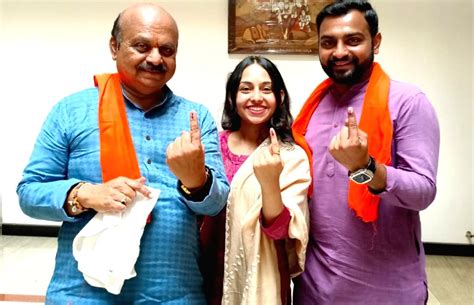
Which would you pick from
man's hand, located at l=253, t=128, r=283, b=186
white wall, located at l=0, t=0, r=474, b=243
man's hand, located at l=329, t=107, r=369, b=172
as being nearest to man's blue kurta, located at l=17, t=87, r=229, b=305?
man's hand, located at l=253, t=128, r=283, b=186

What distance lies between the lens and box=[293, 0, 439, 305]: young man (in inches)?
44.6

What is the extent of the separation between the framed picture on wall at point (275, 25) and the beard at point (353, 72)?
2045 millimetres

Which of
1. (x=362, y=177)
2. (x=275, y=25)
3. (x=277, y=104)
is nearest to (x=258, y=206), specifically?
(x=362, y=177)

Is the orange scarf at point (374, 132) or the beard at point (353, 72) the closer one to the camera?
the orange scarf at point (374, 132)

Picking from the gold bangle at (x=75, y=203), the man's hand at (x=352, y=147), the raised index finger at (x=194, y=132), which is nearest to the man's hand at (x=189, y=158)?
the raised index finger at (x=194, y=132)

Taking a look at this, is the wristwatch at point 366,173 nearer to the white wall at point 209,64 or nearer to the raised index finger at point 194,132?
the raised index finger at point 194,132

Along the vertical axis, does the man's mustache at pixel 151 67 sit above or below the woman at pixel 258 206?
above

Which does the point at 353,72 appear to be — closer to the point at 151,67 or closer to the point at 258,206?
the point at 258,206

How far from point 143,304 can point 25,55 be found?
320cm

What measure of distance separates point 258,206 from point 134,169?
39 cm

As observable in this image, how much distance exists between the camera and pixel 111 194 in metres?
0.96

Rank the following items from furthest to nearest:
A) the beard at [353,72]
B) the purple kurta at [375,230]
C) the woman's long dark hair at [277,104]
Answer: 1. the woman's long dark hair at [277,104]
2. the beard at [353,72]
3. the purple kurta at [375,230]

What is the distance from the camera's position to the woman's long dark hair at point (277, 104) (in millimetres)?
1475

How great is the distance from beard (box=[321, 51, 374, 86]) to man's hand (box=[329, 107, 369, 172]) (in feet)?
1.01
